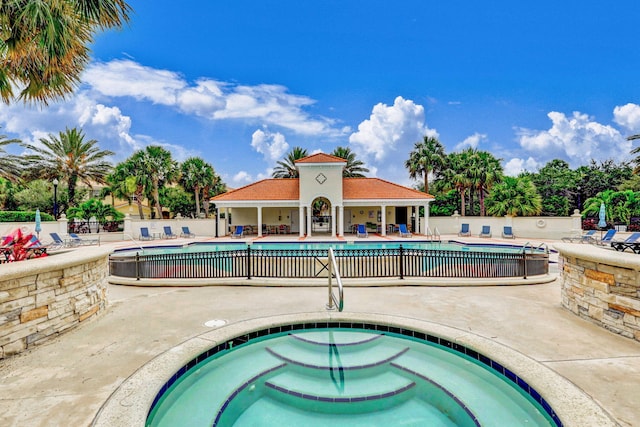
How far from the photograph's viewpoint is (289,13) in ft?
73.4

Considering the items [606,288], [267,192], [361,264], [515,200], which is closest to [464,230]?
[515,200]

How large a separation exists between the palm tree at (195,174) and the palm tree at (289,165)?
26.9 ft

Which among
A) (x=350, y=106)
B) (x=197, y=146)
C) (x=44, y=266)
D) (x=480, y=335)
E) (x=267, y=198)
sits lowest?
(x=480, y=335)

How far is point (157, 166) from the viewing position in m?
31.5

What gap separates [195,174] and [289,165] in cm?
1100

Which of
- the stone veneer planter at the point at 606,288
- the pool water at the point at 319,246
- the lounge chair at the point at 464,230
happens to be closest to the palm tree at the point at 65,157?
the pool water at the point at 319,246

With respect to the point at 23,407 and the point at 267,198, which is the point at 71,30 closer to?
the point at 23,407

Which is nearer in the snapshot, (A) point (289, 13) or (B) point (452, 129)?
(A) point (289, 13)

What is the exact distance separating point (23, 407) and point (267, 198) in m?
23.8

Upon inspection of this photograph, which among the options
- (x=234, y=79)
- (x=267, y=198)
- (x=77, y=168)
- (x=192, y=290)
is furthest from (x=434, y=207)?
(x=77, y=168)

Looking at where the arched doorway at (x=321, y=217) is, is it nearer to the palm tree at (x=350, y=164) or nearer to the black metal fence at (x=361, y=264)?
the palm tree at (x=350, y=164)

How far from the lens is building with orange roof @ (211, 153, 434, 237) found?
84.1 ft

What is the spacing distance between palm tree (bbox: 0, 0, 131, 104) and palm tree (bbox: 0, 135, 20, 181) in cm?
2459

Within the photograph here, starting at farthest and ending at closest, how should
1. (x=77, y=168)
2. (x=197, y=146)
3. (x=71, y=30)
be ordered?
(x=197, y=146) → (x=77, y=168) → (x=71, y=30)
